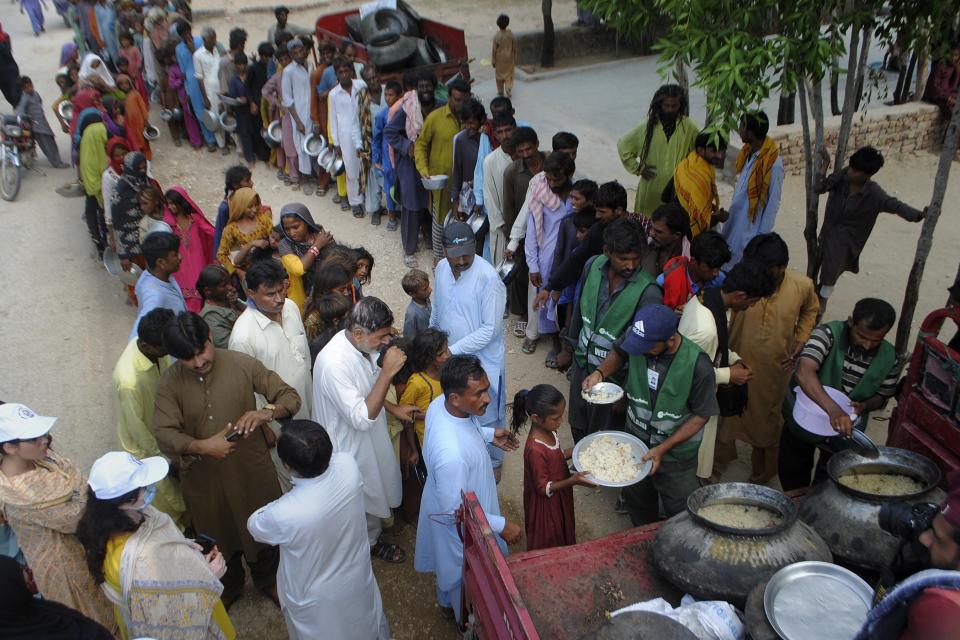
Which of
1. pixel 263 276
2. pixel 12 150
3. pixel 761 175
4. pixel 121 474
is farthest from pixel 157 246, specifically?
pixel 12 150

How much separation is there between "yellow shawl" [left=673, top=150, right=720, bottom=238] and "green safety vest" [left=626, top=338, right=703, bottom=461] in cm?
231

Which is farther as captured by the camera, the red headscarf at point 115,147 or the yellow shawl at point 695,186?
the red headscarf at point 115,147

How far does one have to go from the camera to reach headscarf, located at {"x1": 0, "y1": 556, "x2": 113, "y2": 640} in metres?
2.25

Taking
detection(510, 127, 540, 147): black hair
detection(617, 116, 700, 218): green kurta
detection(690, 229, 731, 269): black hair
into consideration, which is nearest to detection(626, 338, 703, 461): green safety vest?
detection(690, 229, 731, 269): black hair

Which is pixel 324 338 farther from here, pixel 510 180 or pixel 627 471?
pixel 510 180

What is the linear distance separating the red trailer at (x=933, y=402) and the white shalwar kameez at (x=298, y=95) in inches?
301

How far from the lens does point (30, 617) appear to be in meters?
2.34

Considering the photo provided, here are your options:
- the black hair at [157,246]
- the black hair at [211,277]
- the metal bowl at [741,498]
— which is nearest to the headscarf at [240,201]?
the black hair at [157,246]

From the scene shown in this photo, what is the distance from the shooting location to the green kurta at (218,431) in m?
3.50

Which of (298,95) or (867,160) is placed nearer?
(867,160)

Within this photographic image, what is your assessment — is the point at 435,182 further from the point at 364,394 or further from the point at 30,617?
the point at 30,617

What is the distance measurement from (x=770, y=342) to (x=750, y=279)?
63 cm

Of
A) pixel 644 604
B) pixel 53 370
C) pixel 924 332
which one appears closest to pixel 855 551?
pixel 644 604

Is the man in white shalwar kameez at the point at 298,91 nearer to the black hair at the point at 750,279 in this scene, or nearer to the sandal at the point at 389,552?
the sandal at the point at 389,552
